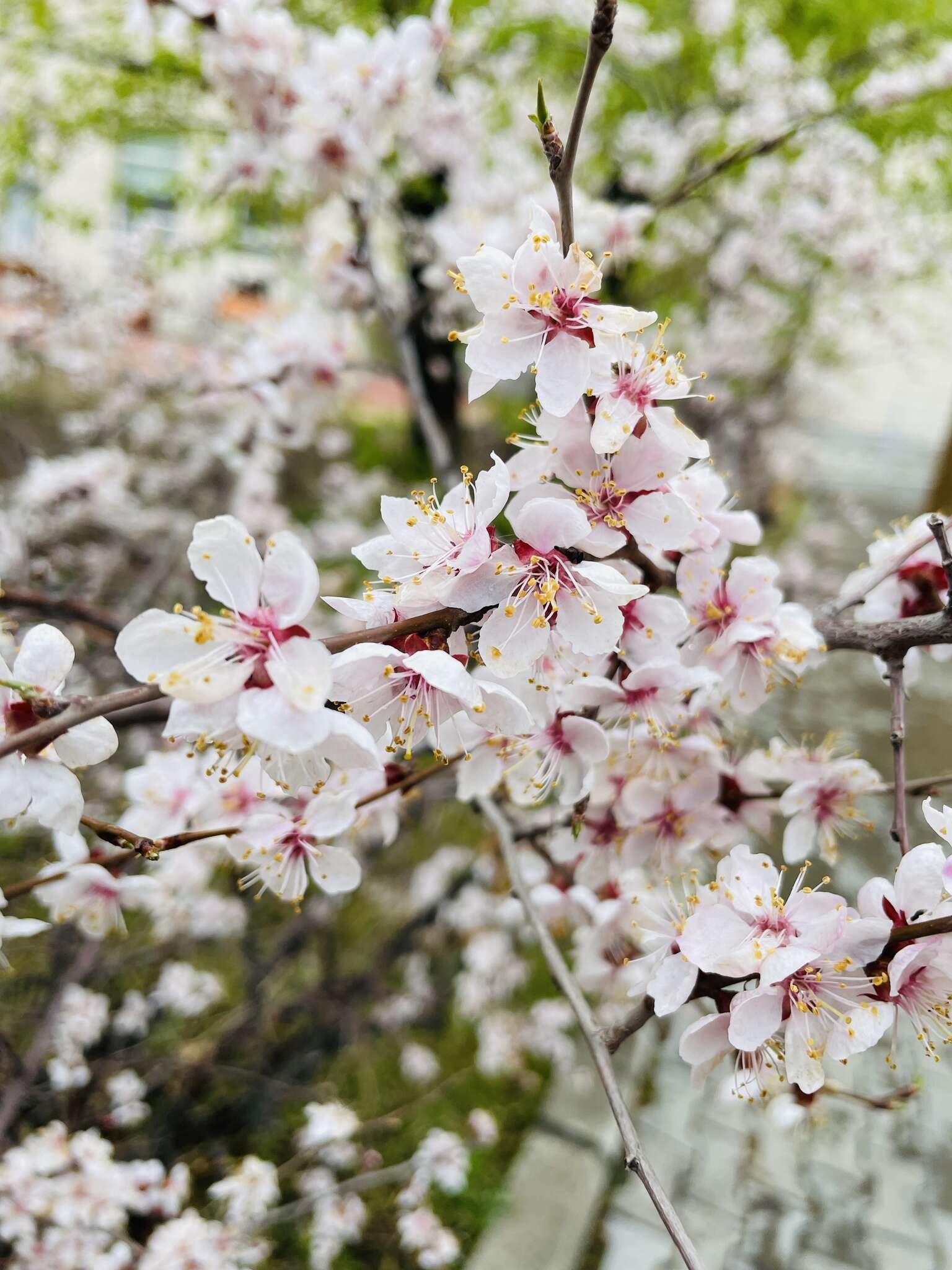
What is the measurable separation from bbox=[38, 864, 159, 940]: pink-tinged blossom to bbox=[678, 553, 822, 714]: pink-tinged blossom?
858 millimetres

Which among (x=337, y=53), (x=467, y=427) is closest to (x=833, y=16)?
(x=467, y=427)

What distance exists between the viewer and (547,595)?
807mm

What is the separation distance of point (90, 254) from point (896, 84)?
8572 millimetres

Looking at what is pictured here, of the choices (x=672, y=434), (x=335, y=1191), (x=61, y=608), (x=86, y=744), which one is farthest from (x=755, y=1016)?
(x=335, y=1191)

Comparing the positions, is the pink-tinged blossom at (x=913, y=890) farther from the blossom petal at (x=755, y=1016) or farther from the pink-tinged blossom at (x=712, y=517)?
the pink-tinged blossom at (x=712, y=517)

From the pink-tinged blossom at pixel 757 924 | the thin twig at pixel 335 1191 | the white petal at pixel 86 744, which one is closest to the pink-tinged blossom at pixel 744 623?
the pink-tinged blossom at pixel 757 924

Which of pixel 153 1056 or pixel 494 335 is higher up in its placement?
pixel 494 335

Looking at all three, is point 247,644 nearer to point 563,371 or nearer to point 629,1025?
point 563,371

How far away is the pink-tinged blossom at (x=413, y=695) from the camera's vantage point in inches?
28.9

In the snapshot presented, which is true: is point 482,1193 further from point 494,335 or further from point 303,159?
point 303,159

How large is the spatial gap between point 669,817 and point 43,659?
855mm

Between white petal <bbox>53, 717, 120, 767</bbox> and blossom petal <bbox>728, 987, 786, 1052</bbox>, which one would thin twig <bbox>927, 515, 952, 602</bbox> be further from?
white petal <bbox>53, 717, 120, 767</bbox>

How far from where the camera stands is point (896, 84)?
344 cm

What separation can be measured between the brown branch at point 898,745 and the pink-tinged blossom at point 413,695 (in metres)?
0.47
